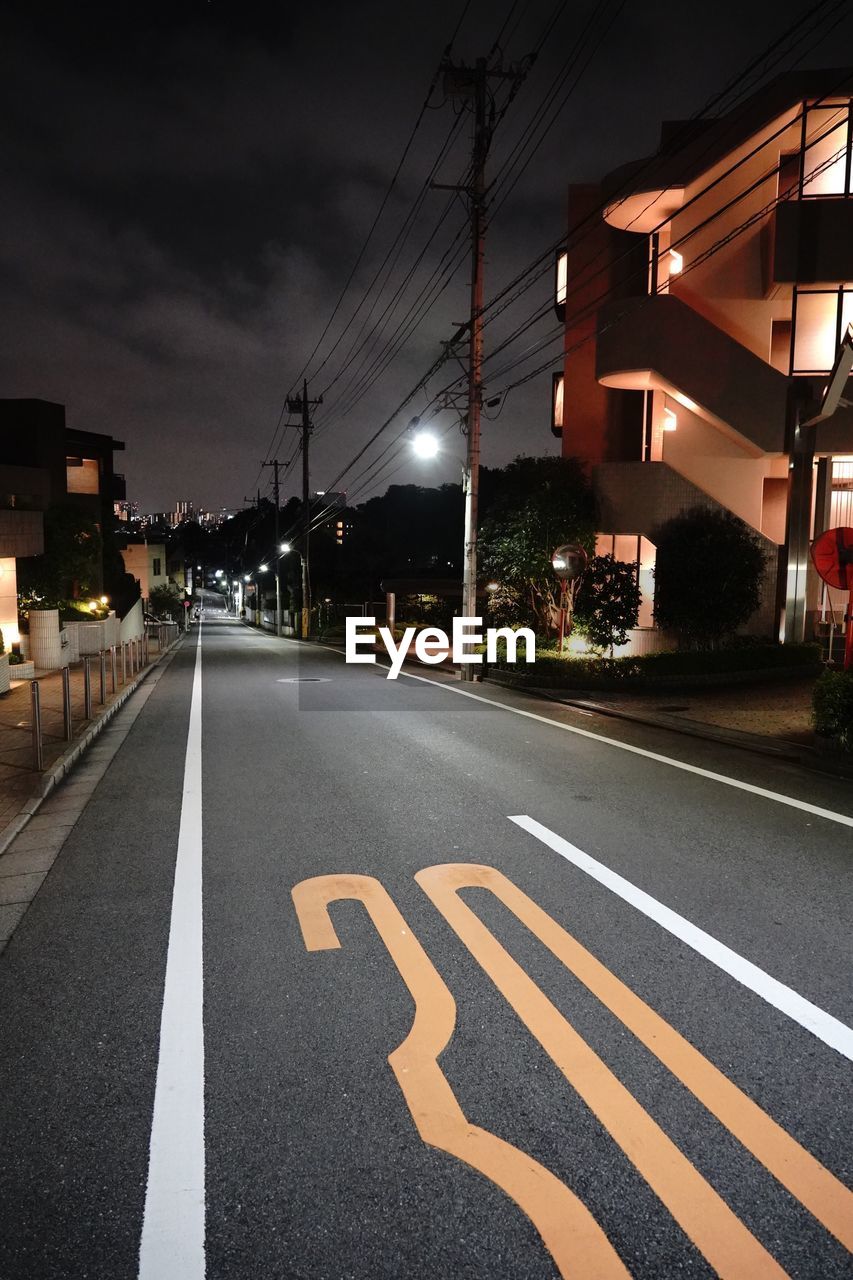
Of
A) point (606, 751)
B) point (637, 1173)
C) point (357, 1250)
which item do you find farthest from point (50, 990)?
point (606, 751)

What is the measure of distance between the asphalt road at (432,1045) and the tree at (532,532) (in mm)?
14821

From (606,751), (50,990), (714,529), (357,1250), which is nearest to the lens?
A: (357,1250)

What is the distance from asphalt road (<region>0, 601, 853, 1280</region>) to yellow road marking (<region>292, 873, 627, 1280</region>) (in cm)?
1

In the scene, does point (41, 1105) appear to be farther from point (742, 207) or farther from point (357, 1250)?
point (742, 207)

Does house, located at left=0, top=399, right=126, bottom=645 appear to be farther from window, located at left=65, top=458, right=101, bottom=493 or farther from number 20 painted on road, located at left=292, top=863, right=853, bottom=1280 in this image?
number 20 painted on road, located at left=292, top=863, right=853, bottom=1280

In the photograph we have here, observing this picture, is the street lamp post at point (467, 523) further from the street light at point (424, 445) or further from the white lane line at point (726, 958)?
the white lane line at point (726, 958)

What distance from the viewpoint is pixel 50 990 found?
13.3 ft

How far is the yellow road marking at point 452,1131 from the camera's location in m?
2.42

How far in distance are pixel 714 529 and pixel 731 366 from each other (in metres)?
4.48

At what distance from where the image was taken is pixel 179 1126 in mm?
2988

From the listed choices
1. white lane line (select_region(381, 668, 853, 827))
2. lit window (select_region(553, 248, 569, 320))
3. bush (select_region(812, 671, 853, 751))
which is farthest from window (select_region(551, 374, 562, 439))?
bush (select_region(812, 671, 853, 751))

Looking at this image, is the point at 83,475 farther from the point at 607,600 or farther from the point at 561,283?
the point at 607,600

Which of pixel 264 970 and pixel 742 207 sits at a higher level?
pixel 742 207

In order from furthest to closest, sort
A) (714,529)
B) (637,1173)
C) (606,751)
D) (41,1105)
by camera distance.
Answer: (714,529) → (606,751) → (41,1105) → (637,1173)
